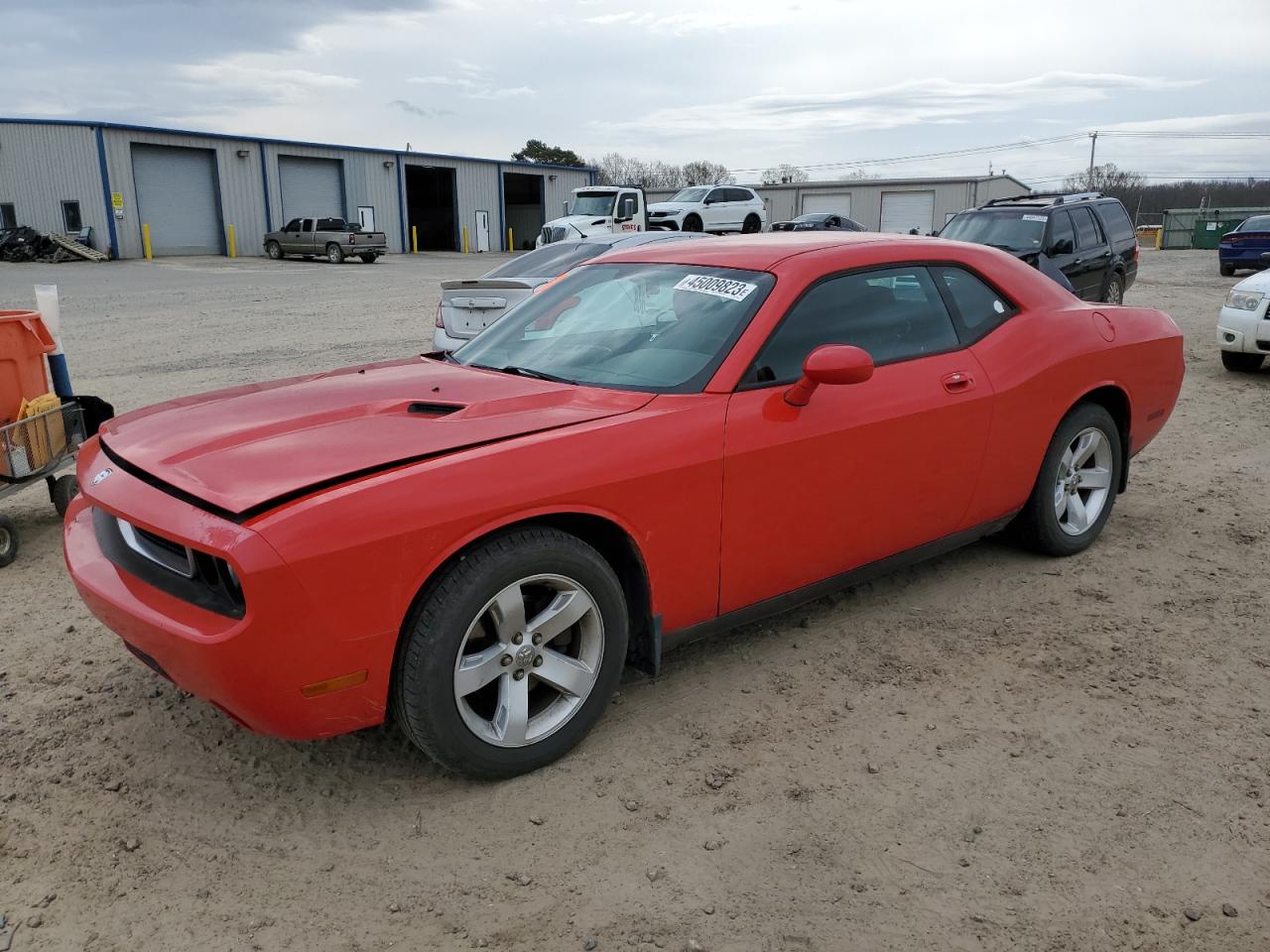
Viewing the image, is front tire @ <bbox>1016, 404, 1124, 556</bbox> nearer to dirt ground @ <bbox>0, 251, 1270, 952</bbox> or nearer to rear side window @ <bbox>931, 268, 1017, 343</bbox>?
dirt ground @ <bbox>0, 251, 1270, 952</bbox>

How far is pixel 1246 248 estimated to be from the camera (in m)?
24.4

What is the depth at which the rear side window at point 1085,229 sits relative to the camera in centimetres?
1314

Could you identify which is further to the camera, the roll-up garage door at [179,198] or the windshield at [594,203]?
the roll-up garage door at [179,198]

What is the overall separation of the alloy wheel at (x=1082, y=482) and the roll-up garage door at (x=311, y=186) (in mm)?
39984

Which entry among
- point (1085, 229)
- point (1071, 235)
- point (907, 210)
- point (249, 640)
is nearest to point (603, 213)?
point (1085, 229)

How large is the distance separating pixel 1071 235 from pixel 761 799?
1224 cm

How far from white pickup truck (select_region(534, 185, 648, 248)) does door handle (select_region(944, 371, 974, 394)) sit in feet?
79.1

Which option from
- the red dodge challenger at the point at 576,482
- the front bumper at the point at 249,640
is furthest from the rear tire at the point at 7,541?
the front bumper at the point at 249,640

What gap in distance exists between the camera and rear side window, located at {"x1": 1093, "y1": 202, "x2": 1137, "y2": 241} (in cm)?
1369

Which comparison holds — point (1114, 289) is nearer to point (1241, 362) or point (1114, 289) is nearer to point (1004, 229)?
point (1004, 229)

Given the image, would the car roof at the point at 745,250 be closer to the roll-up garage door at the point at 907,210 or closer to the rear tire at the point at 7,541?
the rear tire at the point at 7,541

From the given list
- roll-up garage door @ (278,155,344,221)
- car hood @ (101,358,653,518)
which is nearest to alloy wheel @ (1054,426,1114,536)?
car hood @ (101,358,653,518)

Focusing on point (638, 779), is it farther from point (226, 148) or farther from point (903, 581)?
point (226, 148)

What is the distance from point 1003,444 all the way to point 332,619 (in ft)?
9.37
